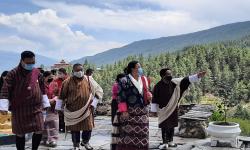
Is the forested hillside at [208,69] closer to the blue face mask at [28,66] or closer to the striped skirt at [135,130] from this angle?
the blue face mask at [28,66]

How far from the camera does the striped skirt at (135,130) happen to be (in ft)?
24.4

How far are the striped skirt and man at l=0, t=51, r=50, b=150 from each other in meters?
1.39

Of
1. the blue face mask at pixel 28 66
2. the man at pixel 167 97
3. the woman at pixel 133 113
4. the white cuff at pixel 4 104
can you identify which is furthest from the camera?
the man at pixel 167 97

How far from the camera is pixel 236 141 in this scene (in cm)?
863

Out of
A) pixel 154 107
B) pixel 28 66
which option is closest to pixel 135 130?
pixel 154 107

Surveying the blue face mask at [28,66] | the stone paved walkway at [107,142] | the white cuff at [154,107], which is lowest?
the stone paved walkway at [107,142]

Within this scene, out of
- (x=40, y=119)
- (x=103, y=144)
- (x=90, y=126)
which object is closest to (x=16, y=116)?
(x=40, y=119)

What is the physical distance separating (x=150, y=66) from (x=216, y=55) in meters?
13.1

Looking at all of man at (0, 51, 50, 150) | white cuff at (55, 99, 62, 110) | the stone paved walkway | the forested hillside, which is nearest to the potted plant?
the stone paved walkway

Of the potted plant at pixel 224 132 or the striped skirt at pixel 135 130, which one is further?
the potted plant at pixel 224 132

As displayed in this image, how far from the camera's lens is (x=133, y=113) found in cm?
746

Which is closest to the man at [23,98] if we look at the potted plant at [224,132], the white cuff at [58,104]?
the white cuff at [58,104]

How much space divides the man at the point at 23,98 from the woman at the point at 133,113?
1361 millimetres

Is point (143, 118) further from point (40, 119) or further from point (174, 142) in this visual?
point (174, 142)
